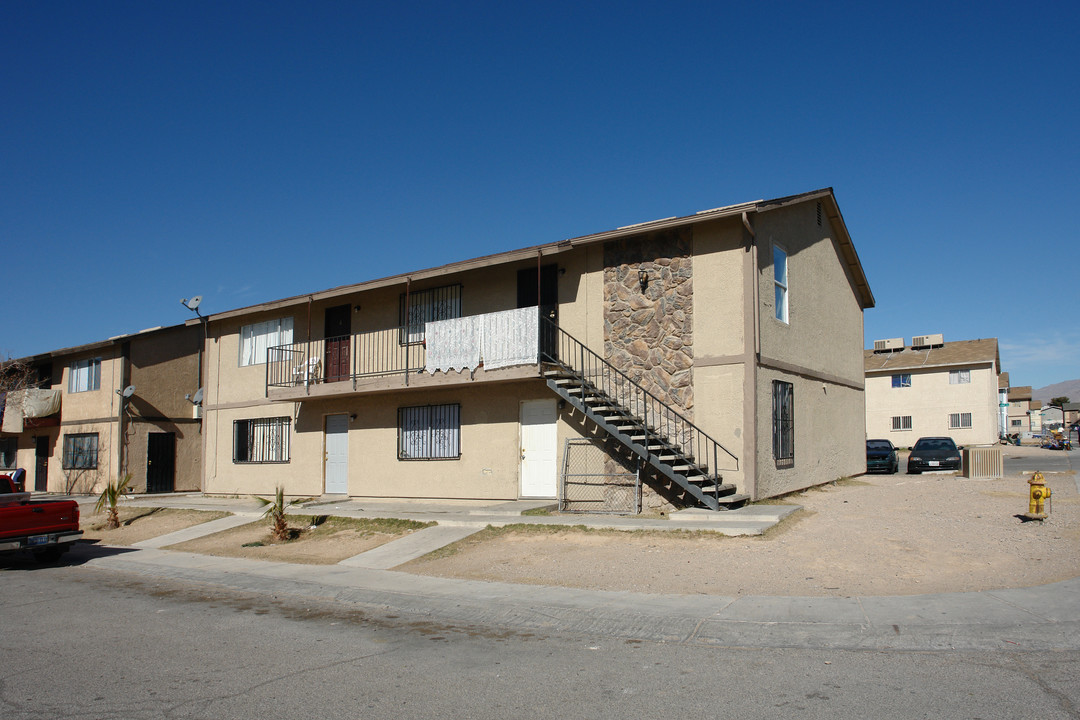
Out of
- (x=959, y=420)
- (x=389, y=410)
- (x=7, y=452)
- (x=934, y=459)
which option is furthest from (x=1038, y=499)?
(x=959, y=420)

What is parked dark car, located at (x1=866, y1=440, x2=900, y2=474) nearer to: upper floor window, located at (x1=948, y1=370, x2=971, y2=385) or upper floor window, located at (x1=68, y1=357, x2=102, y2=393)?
upper floor window, located at (x1=948, y1=370, x2=971, y2=385)

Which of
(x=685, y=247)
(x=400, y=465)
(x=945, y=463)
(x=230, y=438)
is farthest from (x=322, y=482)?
(x=945, y=463)

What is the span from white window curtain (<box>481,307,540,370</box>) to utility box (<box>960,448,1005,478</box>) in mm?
12684

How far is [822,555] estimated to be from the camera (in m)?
10.1

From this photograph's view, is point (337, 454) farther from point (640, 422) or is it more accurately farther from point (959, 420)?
point (959, 420)

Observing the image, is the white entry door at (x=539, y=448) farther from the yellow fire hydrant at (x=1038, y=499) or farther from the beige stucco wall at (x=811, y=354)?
the yellow fire hydrant at (x=1038, y=499)

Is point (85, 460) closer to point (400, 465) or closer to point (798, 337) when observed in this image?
point (400, 465)

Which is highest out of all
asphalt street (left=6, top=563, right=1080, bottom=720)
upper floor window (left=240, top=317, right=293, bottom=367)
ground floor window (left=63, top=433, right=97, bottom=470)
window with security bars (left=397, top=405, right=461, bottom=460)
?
upper floor window (left=240, top=317, right=293, bottom=367)

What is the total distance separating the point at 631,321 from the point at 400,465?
692cm

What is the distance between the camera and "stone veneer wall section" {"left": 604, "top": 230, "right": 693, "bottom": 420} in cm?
1462

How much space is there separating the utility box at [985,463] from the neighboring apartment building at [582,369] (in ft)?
9.36

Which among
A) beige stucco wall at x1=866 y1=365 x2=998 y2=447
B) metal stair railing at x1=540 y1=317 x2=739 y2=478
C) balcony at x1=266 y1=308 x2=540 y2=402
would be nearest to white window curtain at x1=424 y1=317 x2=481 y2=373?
balcony at x1=266 y1=308 x2=540 y2=402

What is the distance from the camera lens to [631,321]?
15234mm

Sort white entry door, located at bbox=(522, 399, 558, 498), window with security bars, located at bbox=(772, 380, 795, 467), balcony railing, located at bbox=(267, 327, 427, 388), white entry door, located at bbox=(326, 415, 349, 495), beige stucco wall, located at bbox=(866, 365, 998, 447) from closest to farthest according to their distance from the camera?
window with security bars, located at bbox=(772, 380, 795, 467) → white entry door, located at bbox=(522, 399, 558, 498) → balcony railing, located at bbox=(267, 327, 427, 388) → white entry door, located at bbox=(326, 415, 349, 495) → beige stucco wall, located at bbox=(866, 365, 998, 447)
